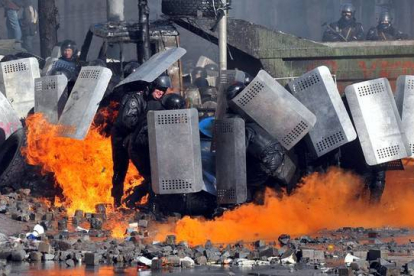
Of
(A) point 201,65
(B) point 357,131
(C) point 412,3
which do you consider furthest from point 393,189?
(C) point 412,3

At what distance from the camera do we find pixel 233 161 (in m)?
14.9

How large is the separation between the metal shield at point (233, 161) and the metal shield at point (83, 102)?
6.49ft

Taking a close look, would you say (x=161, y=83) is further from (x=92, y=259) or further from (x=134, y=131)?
(x=92, y=259)

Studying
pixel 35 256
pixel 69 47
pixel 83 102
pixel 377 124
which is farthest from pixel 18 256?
pixel 69 47

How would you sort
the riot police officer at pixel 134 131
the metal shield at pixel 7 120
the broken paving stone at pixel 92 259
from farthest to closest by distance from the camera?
the metal shield at pixel 7 120
the riot police officer at pixel 134 131
the broken paving stone at pixel 92 259

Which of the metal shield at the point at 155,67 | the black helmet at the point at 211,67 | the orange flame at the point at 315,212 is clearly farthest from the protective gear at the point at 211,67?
the orange flame at the point at 315,212

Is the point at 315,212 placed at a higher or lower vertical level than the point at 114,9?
lower

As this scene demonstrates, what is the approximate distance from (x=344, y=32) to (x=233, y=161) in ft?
40.5

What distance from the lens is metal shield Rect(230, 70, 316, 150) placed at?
1534 centimetres

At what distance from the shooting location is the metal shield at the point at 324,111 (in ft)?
51.4

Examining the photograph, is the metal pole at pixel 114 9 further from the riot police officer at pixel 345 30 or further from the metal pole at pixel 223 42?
the metal pole at pixel 223 42

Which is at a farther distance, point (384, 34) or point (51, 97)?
point (384, 34)

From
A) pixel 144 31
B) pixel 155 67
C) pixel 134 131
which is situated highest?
pixel 144 31

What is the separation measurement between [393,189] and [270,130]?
2.28 meters
